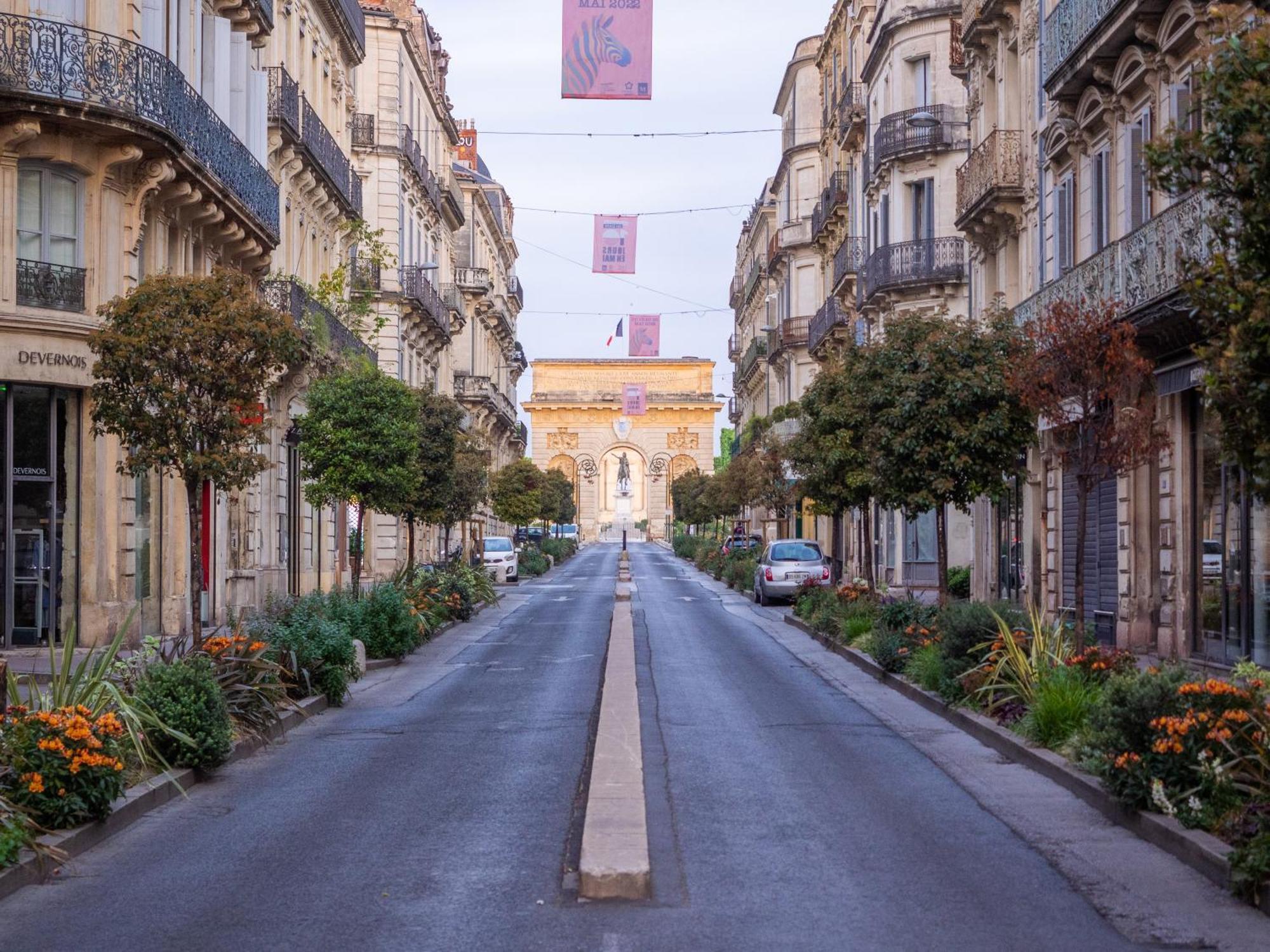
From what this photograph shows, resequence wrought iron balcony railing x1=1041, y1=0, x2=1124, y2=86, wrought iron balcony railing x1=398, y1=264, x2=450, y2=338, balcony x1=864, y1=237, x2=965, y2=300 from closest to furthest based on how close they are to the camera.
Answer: wrought iron balcony railing x1=1041, y1=0, x2=1124, y2=86 < balcony x1=864, y1=237, x2=965, y2=300 < wrought iron balcony railing x1=398, y1=264, x2=450, y2=338

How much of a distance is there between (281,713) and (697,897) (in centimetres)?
780

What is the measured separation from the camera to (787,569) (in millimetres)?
40219

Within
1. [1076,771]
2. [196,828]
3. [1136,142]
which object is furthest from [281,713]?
[1136,142]

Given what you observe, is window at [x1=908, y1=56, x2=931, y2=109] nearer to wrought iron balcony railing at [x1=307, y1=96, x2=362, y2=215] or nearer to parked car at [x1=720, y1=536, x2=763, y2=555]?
wrought iron balcony railing at [x1=307, y1=96, x2=362, y2=215]

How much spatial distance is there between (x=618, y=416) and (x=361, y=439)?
109m

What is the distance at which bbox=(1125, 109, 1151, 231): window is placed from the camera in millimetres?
21953

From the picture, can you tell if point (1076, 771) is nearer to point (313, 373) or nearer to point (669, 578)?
point (313, 373)

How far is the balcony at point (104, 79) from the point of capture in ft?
67.1

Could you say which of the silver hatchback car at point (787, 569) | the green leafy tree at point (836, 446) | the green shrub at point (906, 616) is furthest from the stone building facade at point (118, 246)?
the silver hatchback car at point (787, 569)

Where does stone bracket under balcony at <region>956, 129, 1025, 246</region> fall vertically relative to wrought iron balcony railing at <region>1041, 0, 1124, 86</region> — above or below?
below

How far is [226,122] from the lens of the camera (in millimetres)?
26938

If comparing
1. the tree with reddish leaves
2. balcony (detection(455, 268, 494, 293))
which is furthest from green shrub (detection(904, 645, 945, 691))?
balcony (detection(455, 268, 494, 293))

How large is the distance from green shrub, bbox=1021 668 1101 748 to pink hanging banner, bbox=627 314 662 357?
165 ft

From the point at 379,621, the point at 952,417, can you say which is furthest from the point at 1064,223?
the point at 379,621
